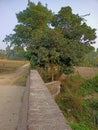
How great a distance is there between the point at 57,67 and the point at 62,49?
2055mm

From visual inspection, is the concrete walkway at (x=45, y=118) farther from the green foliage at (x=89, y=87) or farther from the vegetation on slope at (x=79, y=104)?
the green foliage at (x=89, y=87)

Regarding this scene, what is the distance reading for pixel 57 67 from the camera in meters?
20.0

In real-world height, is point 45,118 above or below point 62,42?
below

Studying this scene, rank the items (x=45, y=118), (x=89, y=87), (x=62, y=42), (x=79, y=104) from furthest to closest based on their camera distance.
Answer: (x=89, y=87)
(x=62, y=42)
(x=79, y=104)
(x=45, y=118)

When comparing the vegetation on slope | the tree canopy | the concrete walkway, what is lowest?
the vegetation on slope

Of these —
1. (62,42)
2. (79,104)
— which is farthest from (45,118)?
(62,42)

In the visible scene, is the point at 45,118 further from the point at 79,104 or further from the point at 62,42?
the point at 62,42

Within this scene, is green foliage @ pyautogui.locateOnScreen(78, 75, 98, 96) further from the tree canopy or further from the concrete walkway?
the concrete walkway

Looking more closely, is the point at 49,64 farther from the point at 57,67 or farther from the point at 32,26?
the point at 32,26

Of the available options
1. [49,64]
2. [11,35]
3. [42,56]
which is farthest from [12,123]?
[11,35]

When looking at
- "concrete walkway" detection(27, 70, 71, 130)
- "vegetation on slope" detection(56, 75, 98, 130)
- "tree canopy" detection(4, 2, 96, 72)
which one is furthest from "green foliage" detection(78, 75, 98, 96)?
"concrete walkway" detection(27, 70, 71, 130)

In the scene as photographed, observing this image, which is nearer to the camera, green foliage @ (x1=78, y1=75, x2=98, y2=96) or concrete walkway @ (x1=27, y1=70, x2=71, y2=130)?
concrete walkway @ (x1=27, y1=70, x2=71, y2=130)

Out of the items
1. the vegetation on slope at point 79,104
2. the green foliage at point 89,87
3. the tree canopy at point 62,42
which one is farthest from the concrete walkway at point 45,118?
the green foliage at point 89,87

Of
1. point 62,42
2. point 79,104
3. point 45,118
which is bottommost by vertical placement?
point 79,104
